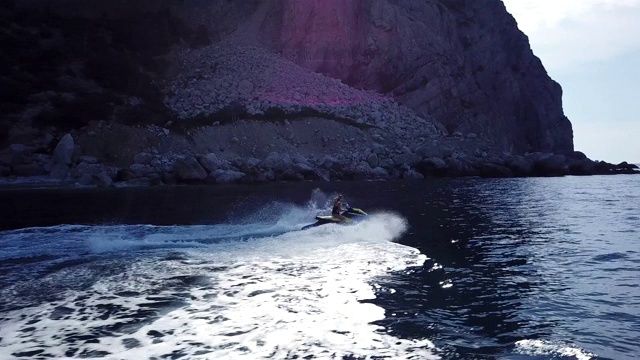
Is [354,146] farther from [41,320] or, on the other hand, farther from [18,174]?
[41,320]

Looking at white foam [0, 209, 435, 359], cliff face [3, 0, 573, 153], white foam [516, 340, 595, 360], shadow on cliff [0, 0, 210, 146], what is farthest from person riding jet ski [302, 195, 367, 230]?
cliff face [3, 0, 573, 153]

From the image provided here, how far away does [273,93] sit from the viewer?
103 m

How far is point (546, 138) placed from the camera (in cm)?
13288

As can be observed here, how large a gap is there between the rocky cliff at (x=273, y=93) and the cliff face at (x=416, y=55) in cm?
35

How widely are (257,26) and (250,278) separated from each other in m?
119

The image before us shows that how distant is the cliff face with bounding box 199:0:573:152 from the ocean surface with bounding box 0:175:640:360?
89.9m

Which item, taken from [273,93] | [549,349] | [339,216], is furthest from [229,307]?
[273,93]

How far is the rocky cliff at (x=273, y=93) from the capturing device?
74.3 metres

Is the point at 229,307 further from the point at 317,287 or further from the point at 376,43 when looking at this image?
the point at 376,43

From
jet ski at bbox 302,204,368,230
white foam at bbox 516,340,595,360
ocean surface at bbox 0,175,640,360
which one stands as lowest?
white foam at bbox 516,340,595,360

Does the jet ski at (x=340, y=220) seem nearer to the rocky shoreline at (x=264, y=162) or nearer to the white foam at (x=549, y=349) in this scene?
the white foam at (x=549, y=349)

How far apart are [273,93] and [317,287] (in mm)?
89170

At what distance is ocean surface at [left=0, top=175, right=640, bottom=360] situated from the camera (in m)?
11.6

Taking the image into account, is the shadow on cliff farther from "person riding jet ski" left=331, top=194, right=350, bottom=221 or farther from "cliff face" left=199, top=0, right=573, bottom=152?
"person riding jet ski" left=331, top=194, right=350, bottom=221
